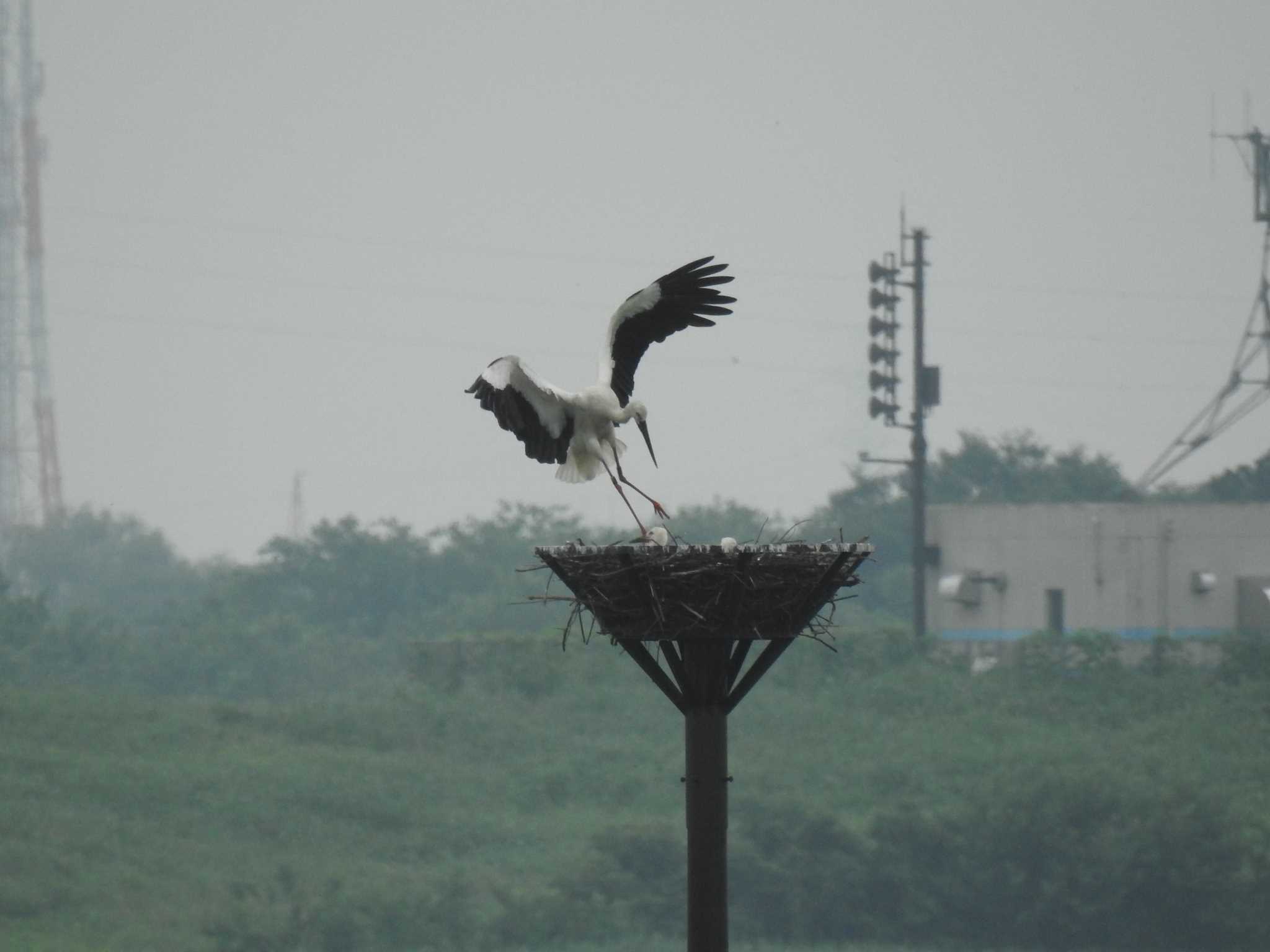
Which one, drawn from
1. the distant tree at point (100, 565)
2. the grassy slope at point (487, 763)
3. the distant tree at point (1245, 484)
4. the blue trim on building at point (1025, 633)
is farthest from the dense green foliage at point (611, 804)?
the distant tree at point (100, 565)

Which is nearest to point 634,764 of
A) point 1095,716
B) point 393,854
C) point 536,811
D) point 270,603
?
point 536,811

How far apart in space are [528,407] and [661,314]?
1101 millimetres

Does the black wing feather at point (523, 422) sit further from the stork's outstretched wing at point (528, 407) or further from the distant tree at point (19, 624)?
the distant tree at point (19, 624)

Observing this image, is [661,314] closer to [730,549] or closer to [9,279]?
[730,549]

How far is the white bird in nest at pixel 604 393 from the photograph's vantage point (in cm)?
1252

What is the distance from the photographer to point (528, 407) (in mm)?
12688

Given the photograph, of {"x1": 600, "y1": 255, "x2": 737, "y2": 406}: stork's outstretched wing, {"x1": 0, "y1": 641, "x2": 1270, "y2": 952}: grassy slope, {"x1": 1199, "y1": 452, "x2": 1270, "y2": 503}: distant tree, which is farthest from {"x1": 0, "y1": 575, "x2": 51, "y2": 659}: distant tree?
{"x1": 600, "y1": 255, "x2": 737, "y2": 406}: stork's outstretched wing

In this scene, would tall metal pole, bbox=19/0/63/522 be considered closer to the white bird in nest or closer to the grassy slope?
the grassy slope

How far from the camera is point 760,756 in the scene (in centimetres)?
4775

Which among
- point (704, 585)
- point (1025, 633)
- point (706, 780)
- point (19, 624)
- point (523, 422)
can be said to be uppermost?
point (523, 422)

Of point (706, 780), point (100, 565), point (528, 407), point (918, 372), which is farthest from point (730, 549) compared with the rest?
point (100, 565)

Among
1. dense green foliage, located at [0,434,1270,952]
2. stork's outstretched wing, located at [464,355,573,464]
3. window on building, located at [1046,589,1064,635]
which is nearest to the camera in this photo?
stork's outstretched wing, located at [464,355,573,464]

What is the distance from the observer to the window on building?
51.2m

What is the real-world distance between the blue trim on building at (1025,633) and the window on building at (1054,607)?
0.42 metres
